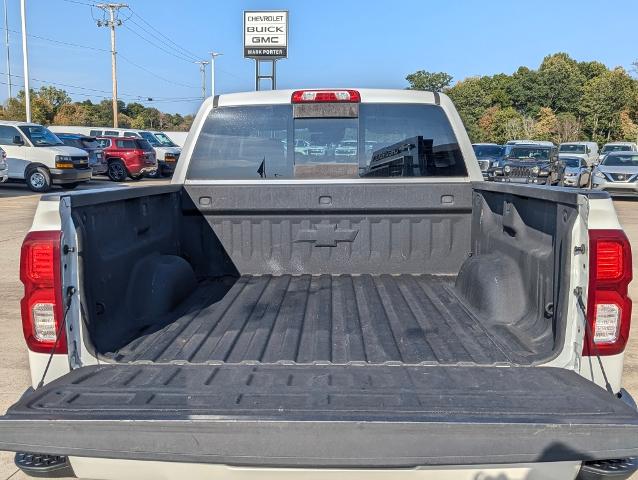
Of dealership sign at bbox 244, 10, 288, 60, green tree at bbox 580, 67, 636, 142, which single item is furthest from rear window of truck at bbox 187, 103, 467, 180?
green tree at bbox 580, 67, 636, 142

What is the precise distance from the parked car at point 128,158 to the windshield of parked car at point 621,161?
18524 mm

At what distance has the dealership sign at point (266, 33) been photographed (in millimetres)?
25609

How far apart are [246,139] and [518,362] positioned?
249 cm

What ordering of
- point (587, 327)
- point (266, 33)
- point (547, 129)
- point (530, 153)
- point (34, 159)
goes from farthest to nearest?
point (547, 129), point (530, 153), point (266, 33), point (34, 159), point (587, 327)

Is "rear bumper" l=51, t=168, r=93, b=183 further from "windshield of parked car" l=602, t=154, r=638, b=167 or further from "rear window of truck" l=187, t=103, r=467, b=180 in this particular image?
"rear window of truck" l=187, t=103, r=467, b=180

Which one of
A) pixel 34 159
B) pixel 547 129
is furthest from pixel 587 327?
pixel 547 129

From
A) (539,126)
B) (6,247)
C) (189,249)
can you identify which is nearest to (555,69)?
(539,126)

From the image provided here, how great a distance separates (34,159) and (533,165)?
18.2m

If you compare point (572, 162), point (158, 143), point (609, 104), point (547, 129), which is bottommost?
point (572, 162)

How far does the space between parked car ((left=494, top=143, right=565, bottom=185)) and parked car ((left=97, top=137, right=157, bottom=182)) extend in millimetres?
14699

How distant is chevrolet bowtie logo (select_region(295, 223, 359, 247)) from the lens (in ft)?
14.6

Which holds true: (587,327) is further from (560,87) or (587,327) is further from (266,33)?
(560,87)

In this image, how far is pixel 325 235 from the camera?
4445 mm

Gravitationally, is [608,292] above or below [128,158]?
below
